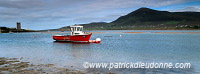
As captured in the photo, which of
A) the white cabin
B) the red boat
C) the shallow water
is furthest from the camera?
the white cabin

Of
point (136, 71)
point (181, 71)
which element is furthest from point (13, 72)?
point (181, 71)

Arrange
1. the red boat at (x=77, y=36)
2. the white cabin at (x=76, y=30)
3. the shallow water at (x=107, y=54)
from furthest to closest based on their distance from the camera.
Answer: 1. the white cabin at (x=76, y=30)
2. the red boat at (x=77, y=36)
3. the shallow water at (x=107, y=54)

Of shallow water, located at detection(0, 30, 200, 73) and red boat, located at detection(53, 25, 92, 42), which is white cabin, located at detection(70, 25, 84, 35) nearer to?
red boat, located at detection(53, 25, 92, 42)

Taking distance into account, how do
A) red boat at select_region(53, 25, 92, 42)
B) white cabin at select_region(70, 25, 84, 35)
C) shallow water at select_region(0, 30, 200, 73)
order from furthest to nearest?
white cabin at select_region(70, 25, 84, 35) < red boat at select_region(53, 25, 92, 42) < shallow water at select_region(0, 30, 200, 73)

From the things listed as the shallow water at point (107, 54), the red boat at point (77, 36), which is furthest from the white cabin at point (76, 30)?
the shallow water at point (107, 54)

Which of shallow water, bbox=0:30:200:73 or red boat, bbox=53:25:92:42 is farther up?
red boat, bbox=53:25:92:42

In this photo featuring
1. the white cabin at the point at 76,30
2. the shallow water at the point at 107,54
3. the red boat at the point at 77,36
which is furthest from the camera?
the white cabin at the point at 76,30

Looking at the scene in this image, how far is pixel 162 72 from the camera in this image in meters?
14.2

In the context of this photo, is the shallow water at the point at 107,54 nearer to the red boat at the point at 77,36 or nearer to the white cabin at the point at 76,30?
the red boat at the point at 77,36

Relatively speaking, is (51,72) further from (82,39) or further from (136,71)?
(82,39)

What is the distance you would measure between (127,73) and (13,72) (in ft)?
28.3

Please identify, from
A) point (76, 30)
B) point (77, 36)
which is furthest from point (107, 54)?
point (76, 30)

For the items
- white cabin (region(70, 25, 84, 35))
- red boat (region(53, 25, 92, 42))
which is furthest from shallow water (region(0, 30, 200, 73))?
white cabin (region(70, 25, 84, 35))

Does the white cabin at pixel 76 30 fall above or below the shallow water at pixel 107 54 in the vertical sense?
above
